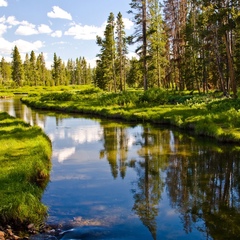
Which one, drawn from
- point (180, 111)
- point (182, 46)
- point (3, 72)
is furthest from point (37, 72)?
point (180, 111)

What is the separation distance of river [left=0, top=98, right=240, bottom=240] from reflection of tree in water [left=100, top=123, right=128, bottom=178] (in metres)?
0.05

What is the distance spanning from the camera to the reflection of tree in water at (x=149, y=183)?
9.16 metres

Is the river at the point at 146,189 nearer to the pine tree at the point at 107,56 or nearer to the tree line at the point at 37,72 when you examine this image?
the pine tree at the point at 107,56

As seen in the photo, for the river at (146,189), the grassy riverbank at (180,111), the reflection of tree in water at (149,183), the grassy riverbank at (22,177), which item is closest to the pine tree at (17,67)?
the grassy riverbank at (180,111)

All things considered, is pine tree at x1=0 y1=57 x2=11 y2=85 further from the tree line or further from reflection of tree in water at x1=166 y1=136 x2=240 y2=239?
reflection of tree in water at x1=166 y1=136 x2=240 y2=239

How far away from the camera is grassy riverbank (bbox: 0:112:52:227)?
8141 millimetres

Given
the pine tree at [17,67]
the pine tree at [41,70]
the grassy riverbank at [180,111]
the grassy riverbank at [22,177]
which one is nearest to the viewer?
the grassy riverbank at [22,177]

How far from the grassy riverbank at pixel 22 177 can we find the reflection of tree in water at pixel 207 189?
421 cm

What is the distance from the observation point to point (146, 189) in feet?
37.1

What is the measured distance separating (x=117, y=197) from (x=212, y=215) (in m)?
3.21

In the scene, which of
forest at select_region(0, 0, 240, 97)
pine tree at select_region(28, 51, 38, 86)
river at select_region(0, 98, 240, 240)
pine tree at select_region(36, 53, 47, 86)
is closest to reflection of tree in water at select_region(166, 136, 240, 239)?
river at select_region(0, 98, 240, 240)

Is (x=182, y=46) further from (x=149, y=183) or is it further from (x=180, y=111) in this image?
(x=149, y=183)

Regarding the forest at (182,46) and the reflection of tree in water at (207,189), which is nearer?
the reflection of tree in water at (207,189)

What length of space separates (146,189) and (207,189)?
2139mm
